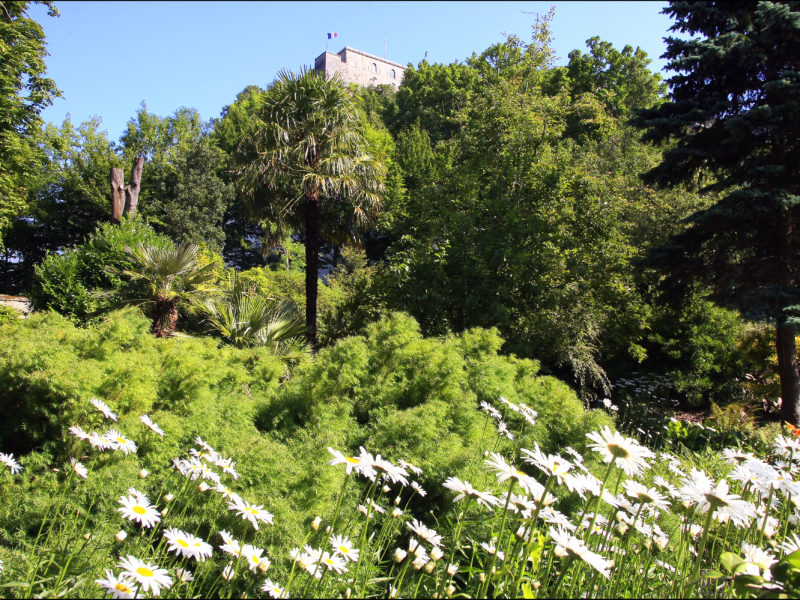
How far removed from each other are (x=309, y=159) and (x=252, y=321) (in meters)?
3.71

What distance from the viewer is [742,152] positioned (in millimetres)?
8172

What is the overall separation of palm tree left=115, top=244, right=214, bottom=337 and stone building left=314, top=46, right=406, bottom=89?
190ft

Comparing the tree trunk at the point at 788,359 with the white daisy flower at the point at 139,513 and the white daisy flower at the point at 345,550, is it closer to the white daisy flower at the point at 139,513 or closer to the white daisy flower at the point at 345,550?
the white daisy flower at the point at 345,550

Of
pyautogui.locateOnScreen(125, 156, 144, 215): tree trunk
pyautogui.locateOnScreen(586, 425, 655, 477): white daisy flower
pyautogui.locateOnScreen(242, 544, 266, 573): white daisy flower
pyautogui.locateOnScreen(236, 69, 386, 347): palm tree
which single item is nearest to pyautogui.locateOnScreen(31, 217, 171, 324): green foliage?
pyautogui.locateOnScreen(236, 69, 386, 347): palm tree

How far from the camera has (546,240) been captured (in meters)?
7.70

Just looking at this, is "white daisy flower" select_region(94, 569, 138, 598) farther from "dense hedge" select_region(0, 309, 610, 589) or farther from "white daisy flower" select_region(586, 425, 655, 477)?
"white daisy flower" select_region(586, 425, 655, 477)

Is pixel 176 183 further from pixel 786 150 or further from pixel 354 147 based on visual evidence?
pixel 786 150

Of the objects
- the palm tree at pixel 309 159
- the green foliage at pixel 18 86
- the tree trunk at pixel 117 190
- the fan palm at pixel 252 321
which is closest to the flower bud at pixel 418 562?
the fan palm at pixel 252 321

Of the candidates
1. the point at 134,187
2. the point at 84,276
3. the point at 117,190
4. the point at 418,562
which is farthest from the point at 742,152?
the point at 134,187

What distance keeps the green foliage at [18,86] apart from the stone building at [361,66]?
51.7 metres

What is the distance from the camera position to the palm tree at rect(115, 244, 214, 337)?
24.9 ft

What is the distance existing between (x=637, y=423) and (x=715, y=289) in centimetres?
301

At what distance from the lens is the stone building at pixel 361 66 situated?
201 ft

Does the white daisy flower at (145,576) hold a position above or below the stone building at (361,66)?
below
